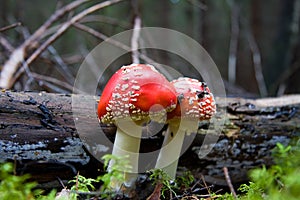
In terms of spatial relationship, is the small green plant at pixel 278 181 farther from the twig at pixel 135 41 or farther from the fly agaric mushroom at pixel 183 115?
the twig at pixel 135 41

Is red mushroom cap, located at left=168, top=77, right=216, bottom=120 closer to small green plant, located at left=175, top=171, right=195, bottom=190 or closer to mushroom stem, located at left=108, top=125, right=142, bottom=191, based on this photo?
mushroom stem, located at left=108, top=125, right=142, bottom=191

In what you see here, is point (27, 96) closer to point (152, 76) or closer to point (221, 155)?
point (152, 76)

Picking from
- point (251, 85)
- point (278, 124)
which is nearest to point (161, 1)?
point (251, 85)

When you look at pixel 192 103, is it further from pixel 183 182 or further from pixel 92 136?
pixel 92 136

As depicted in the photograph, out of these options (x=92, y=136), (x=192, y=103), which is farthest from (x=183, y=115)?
(x=92, y=136)

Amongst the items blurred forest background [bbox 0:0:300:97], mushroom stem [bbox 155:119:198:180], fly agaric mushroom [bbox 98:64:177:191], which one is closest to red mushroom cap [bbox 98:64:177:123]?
fly agaric mushroom [bbox 98:64:177:191]
